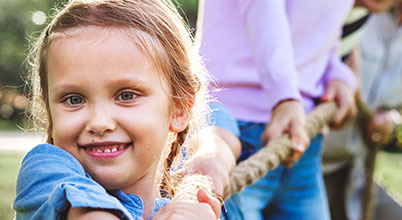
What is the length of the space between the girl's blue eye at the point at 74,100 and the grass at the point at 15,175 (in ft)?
9.38

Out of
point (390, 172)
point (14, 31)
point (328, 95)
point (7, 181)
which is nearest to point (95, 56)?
point (328, 95)

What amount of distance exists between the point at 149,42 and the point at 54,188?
32cm

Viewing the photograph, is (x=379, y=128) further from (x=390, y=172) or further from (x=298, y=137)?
(x=390, y=172)

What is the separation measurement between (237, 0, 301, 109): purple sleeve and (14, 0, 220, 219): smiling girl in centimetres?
62

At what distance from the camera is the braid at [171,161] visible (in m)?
1.19

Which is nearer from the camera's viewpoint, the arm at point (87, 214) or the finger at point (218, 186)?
the arm at point (87, 214)

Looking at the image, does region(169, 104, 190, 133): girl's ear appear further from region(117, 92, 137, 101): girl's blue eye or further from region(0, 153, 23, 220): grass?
region(0, 153, 23, 220): grass

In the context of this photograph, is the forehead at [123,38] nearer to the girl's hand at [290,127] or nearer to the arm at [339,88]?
the girl's hand at [290,127]

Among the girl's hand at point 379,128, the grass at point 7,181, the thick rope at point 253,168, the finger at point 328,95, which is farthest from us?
the grass at point 7,181

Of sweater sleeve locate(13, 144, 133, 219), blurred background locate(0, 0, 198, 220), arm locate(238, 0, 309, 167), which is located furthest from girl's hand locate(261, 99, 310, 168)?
blurred background locate(0, 0, 198, 220)

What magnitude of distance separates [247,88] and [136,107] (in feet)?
2.88

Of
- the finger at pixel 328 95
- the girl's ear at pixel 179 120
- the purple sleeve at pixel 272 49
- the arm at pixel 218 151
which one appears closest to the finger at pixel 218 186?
the arm at pixel 218 151

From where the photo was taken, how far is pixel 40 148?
0.87 meters

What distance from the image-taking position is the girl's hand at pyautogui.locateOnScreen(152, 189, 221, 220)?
876 millimetres
